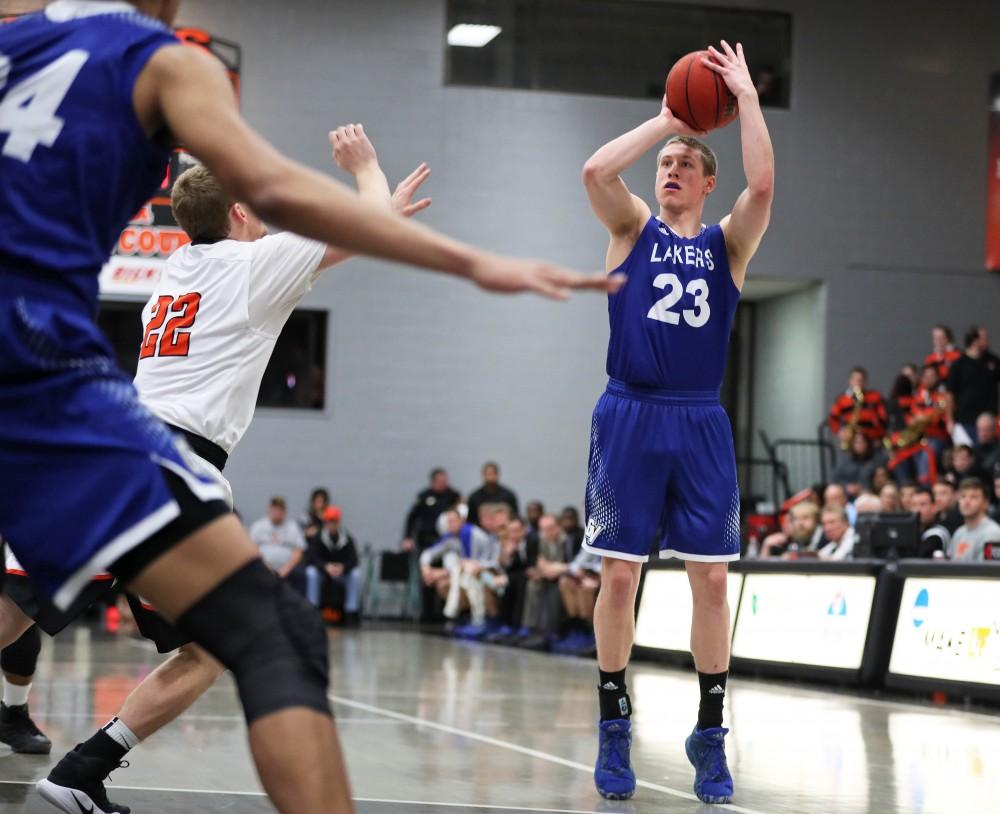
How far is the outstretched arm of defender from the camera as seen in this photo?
4.75 meters

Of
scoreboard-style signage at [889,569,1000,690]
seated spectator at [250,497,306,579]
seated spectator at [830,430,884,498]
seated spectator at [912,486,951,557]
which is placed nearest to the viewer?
scoreboard-style signage at [889,569,1000,690]

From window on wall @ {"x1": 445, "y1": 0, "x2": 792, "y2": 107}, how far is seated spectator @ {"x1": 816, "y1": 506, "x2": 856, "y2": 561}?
30.9ft

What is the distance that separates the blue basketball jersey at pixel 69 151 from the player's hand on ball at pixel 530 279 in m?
0.63

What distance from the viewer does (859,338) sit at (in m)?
20.8

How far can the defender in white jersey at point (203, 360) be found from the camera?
4.02 meters

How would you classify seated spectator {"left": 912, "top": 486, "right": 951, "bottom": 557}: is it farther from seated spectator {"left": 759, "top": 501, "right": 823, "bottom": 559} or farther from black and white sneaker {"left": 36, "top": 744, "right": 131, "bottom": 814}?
black and white sneaker {"left": 36, "top": 744, "right": 131, "bottom": 814}

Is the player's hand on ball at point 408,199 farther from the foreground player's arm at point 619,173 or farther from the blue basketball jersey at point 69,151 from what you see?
the blue basketball jersey at point 69,151

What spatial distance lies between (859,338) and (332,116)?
8.05 metres

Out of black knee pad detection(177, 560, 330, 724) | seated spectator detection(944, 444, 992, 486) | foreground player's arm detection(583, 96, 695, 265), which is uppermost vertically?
foreground player's arm detection(583, 96, 695, 265)

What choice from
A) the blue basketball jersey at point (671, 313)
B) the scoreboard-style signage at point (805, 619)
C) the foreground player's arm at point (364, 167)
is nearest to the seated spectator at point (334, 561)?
the scoreboard-style signage at point (805, 619)

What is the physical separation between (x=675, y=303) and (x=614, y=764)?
157cm

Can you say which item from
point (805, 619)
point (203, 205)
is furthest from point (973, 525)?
point (203, 205)

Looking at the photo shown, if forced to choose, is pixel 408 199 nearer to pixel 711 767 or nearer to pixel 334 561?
pixel 711 767

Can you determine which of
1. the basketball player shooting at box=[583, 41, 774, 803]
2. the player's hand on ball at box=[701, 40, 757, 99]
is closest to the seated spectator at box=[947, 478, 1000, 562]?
the basketball player shooting at box=[583, 41, 774, 803]
